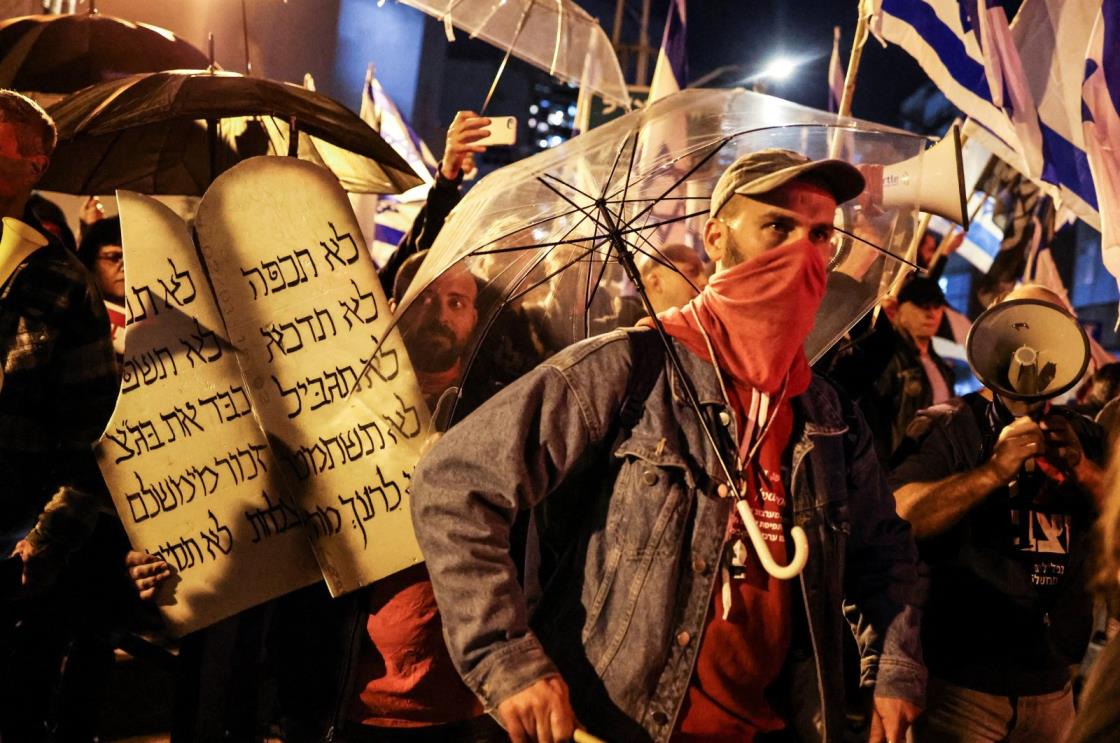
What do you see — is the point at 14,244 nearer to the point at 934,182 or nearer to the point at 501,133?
the point at 501,133

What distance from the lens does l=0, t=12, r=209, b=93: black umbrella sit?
6023 mm

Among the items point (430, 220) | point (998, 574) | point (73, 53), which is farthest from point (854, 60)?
point (73, 53)

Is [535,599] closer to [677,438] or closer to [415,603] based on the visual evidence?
[677,438]

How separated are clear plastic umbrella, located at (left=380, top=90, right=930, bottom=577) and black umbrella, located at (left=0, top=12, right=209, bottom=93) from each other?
359 centimetres

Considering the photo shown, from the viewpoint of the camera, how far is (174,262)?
12.3 feet

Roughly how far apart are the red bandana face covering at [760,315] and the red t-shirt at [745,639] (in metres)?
0.20

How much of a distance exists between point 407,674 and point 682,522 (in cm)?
134

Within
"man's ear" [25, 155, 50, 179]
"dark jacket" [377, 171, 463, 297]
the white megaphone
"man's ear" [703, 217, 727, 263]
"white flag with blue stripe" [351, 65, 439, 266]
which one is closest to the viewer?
"man's ear" [703, 217, 727, 263]

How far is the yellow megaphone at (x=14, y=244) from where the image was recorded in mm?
3404

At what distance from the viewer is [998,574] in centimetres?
374

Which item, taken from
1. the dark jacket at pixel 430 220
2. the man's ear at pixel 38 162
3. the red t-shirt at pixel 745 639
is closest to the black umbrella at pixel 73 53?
the dark jacket at pixel 430 220

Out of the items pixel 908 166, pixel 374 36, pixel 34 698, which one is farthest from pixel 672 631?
pixel 374 36

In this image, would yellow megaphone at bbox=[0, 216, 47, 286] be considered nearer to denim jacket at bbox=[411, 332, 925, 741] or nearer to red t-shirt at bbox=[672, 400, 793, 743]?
denim jacket at bbox=[411, 332, 925, 741]

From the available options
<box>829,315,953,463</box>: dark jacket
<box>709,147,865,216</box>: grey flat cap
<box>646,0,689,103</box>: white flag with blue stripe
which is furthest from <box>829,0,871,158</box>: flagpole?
Answer: <box>646,0,689,103</box>: white flag with blue stripe
